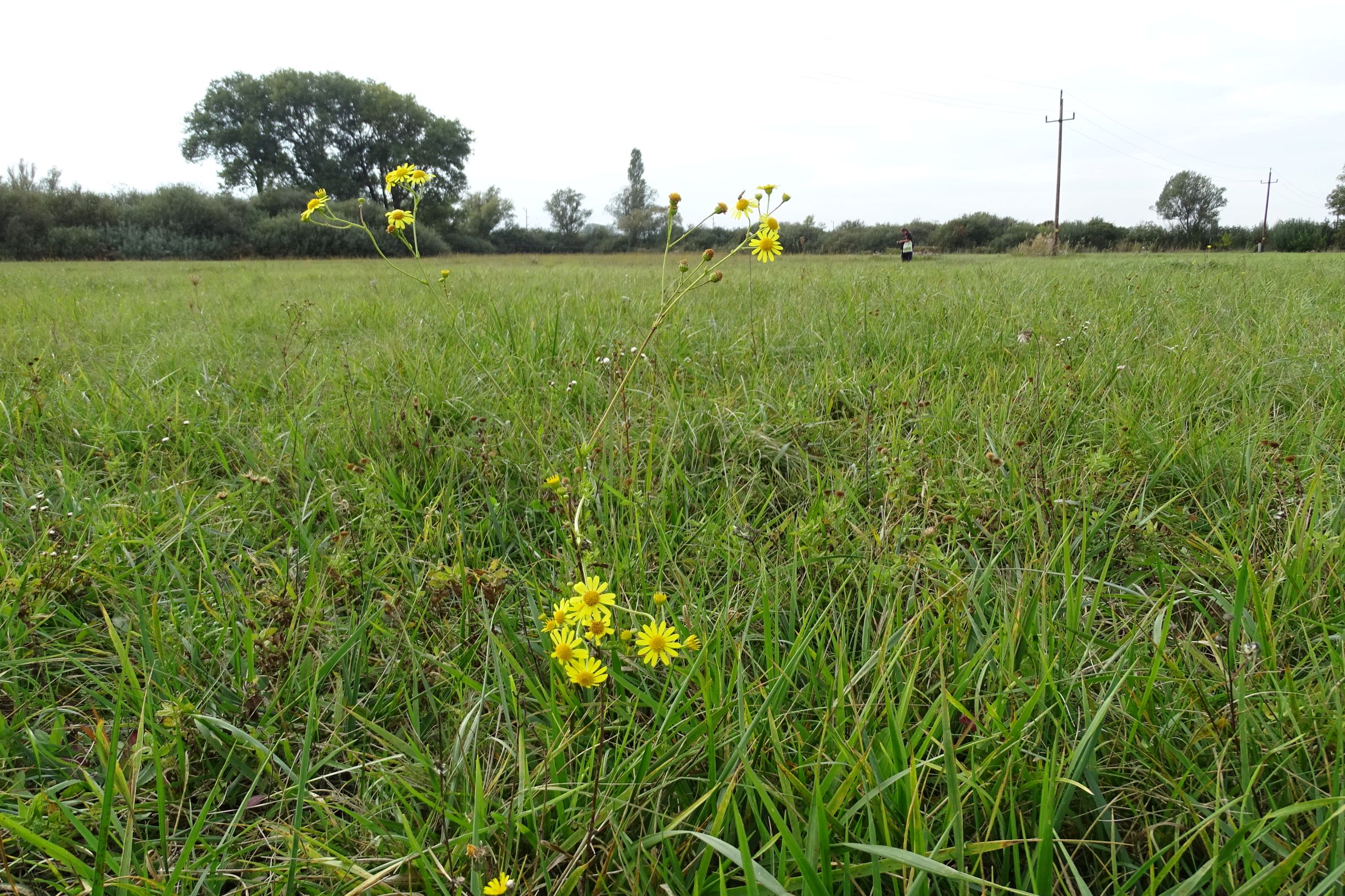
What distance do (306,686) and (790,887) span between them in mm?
864

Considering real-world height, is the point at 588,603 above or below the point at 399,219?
below

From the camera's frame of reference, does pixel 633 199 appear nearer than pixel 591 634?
No

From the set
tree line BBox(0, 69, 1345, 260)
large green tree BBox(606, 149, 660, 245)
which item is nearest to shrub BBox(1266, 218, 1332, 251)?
tree line BBox(0, 69, 1345, 260)

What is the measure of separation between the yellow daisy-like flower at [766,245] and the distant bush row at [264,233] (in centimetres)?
1567

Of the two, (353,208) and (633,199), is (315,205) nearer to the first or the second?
(353,208)

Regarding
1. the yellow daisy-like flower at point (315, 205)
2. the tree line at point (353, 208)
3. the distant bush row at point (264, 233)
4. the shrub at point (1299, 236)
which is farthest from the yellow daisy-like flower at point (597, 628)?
the shrub at point (1299, 236)

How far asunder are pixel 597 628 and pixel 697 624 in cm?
36

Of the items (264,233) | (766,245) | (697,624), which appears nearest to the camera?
(697,624)

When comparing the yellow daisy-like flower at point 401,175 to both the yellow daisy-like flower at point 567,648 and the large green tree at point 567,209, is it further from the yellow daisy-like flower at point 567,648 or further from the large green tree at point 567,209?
the large green tree at point 567,209

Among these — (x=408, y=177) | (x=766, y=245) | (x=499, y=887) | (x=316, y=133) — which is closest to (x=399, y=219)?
(x=408, y=177)

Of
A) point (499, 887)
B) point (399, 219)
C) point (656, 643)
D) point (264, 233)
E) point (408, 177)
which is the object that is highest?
point (264, 233)

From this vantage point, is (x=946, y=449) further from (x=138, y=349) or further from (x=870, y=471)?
(x=138, y=349)

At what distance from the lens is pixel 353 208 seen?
27844 mm

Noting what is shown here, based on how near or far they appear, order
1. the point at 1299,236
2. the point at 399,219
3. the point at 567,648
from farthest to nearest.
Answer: the point at 1299,236 < the point at 399,219 < the point at 567,648
